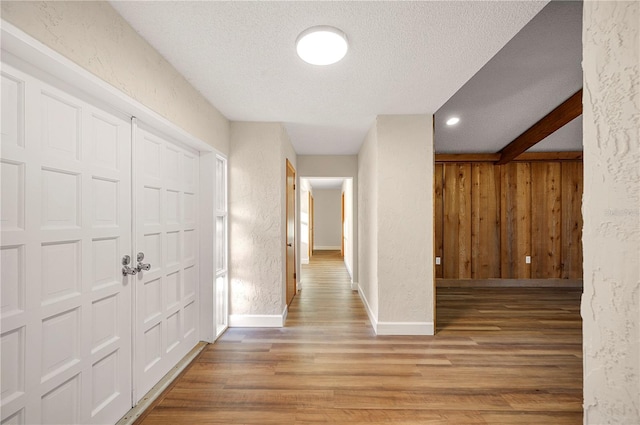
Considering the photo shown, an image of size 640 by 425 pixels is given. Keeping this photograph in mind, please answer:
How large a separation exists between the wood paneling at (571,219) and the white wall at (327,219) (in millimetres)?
6556

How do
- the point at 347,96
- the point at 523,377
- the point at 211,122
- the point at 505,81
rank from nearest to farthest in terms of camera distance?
the point at 523,377 → the point at 347,96 → the point at 211,122 → the point at 505,81

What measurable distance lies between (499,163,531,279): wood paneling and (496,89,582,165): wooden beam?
423 millimetres

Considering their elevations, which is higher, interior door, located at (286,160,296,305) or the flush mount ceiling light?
the flush mount ceiling light

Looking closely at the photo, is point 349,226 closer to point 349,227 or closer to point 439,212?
point 349,227

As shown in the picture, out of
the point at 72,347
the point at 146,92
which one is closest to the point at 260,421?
the point at 72,347

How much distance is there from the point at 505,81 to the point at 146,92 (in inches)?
132

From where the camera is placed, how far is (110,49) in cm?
137

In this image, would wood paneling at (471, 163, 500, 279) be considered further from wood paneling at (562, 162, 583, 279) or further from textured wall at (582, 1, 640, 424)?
textured wall at (582, 1, 640, 424)

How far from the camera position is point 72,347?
133 cm

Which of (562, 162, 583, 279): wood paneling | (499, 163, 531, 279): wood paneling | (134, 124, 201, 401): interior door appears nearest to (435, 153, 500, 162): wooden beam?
(499, 163, 531, 279): wood paneling

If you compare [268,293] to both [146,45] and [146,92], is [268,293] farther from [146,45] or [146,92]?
[146,45]

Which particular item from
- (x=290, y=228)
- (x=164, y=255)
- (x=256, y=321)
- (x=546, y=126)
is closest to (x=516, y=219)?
(x=546, y=126)

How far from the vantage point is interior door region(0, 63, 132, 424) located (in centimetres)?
108

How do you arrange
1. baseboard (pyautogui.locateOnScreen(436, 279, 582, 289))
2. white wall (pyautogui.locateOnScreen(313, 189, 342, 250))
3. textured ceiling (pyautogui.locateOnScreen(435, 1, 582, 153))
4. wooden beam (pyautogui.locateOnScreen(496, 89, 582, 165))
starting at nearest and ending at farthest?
textured ceiling (pyautogui.locateOnScreen(435, 1, 582, 153)), wooden beam (pyautogui.locateOnScreen(496, 89, 582, 165)), baseboard (pyautogui.locateOnScreen(436, 279, 582, 289)), white wall (pyautogui.locateOnScreen(313, 189, 342, 250))
